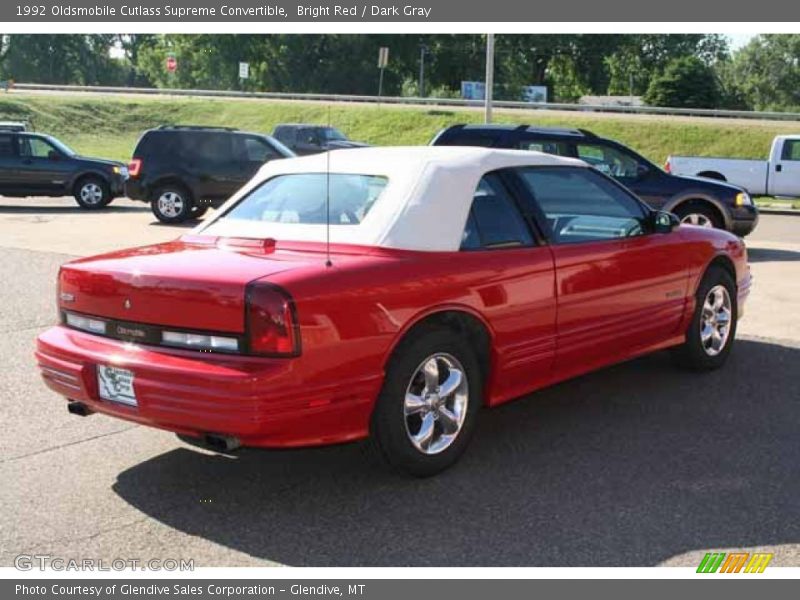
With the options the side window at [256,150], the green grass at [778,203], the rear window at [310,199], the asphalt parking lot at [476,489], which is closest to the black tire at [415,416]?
the asphalt parking lot at [476,489]

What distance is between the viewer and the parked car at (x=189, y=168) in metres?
17.4

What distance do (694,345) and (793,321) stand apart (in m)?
2.39

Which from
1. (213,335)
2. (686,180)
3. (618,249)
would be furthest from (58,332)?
(686,180)

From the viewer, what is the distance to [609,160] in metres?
12.9

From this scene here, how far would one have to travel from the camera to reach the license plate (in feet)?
14.0

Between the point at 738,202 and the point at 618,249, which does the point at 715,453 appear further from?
the point at 738,202

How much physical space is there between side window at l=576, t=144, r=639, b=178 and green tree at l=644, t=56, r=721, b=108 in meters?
49.3

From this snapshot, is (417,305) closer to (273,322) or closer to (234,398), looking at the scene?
(273,322)

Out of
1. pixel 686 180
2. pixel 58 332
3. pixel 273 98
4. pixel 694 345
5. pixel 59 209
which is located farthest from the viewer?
pixel 273 98

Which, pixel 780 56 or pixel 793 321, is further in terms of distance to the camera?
pixel 780 56

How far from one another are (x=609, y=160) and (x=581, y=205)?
7189mm

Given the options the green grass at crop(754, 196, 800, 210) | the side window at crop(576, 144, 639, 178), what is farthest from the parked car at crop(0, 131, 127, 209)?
the green grass at crop(754, 196, 800, 210)

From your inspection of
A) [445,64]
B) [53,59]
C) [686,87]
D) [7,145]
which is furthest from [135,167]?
[53,59]

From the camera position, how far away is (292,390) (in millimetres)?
4023
